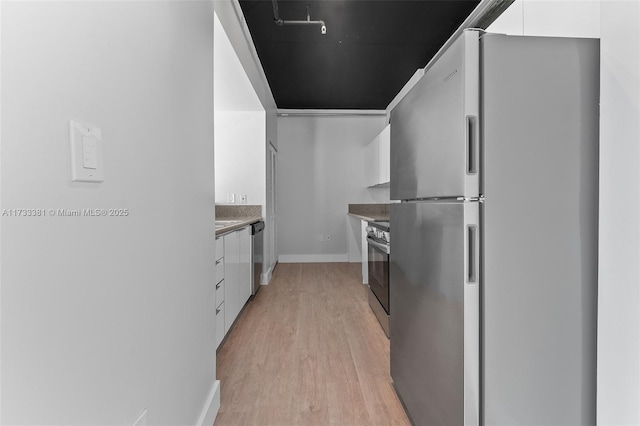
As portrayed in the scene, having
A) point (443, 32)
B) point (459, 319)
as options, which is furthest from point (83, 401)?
point (443, 32)

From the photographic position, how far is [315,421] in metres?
1.66

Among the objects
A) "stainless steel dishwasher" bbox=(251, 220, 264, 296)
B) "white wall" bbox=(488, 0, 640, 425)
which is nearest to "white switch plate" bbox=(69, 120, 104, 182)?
"white wall" bbox=(488, 0, 640, 425)

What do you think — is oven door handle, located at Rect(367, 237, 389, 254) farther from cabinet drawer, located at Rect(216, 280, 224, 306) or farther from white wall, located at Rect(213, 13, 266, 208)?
white wall, located at Rect(213, 13, 266, 208)

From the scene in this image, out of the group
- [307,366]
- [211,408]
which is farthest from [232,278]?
[211,408]

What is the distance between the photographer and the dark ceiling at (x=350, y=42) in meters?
2.91

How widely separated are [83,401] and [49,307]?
0.24m

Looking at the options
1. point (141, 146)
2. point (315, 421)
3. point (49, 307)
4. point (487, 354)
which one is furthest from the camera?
point (315, 421)

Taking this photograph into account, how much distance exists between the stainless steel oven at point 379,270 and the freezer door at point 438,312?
2.99ft

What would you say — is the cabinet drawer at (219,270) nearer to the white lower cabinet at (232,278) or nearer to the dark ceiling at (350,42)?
the white lower cabinet at (232,278)

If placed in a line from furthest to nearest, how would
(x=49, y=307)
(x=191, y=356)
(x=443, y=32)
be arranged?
1. (x=443, y=32)
2. (x=191, y=356)
3. (x=49, y=307)

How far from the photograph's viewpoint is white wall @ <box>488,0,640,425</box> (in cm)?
98

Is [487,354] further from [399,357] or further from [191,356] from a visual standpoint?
[191,356]

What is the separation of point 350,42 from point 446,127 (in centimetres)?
278

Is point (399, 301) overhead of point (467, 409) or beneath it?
overhead
